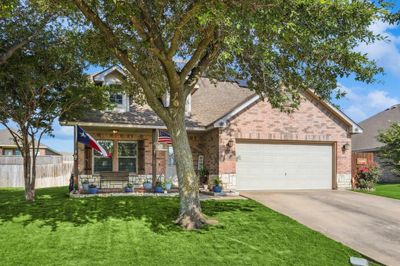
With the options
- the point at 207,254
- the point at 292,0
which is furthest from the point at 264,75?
the point at 207,254

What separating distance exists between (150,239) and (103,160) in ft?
33.1

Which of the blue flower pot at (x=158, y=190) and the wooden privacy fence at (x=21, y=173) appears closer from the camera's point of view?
the blue flower pot at (x=158, y=190)

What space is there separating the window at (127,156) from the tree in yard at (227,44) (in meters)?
6.28

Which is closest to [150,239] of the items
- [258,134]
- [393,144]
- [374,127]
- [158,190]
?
[158,190]

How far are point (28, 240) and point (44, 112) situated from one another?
7546 millimetres

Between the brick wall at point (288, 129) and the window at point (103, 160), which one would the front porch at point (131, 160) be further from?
the brick wall at point (288, 129)

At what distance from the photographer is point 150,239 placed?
925 cm

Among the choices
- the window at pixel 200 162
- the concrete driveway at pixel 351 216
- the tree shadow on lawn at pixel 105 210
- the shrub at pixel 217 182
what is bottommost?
the concrete driveway at pixel 351 216

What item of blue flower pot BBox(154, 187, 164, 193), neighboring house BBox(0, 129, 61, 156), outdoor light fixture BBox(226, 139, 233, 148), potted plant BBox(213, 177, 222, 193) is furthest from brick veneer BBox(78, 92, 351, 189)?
neighboring house BBox(0, 129, 61, 156)

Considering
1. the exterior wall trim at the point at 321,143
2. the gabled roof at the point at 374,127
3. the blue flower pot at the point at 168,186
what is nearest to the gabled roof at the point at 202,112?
the exterior wall trim at the point at 321,143

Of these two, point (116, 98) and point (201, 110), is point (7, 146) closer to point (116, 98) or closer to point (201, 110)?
point (116, 98)

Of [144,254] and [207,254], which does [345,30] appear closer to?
[207,254]

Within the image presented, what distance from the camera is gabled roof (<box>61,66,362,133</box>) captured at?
57.6ft

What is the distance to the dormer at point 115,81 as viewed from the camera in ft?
59.9
